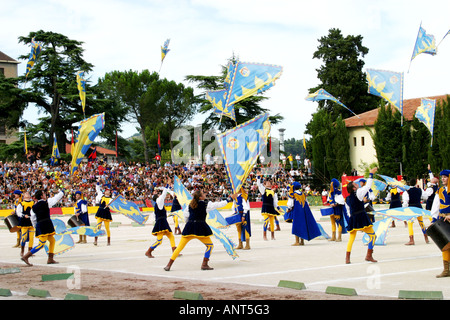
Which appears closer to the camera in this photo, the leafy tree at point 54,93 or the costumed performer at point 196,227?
the costumed performer at point 196,227

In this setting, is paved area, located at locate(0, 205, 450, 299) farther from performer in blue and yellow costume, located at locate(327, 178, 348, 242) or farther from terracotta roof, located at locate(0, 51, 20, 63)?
terracotta roof, located at locate(0, 51, 20, 63)

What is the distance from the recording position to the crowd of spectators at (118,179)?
37562 mm

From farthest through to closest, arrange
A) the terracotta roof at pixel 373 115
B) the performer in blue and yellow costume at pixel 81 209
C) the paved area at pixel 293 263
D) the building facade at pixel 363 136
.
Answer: the building facade at pixel 363 136, the terracotta roof at pixel 373 115, the performer in blue and yellow costume at pixel 81 209, the paved area at pixel 293 263

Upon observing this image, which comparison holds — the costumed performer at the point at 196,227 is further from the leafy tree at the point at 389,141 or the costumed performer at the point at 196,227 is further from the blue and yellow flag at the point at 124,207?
the leafy tree at the point at 389,141

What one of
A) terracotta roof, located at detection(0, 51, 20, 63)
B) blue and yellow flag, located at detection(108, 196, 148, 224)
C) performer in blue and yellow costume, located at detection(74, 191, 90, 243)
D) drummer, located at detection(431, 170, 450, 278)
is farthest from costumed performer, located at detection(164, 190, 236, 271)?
terracotta roof, located at detection(0, 51, 20, 63)

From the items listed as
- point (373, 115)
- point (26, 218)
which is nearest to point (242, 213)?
point (26, 218)

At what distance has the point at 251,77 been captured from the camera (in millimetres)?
16109

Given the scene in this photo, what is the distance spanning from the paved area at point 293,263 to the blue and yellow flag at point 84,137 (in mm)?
2749

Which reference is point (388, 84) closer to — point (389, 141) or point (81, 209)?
point (81, 209)

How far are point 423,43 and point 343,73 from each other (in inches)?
1455

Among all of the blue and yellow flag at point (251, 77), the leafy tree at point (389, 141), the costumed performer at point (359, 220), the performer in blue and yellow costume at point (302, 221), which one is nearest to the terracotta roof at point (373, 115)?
the leafy tree at point (389, 141)

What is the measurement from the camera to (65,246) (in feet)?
45.2

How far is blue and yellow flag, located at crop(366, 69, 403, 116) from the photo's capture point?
27500 millimetres

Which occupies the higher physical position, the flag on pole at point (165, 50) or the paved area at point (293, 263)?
the flag on pole at point (165, 50)
